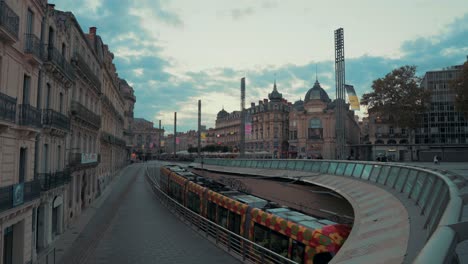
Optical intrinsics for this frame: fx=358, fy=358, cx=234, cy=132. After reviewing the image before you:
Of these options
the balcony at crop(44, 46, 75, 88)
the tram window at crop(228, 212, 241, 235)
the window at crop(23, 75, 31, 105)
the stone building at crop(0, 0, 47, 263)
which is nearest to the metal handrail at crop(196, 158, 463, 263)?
the tram window at crop(228, 212, 241, 235)

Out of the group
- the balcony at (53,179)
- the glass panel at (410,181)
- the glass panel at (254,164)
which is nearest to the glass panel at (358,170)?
the glass panel at (410,181)

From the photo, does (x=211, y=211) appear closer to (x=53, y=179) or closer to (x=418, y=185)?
(x=53, y=179)

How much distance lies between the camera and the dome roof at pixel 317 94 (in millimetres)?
87938

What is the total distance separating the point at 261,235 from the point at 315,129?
7663 cm

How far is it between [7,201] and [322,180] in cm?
1505

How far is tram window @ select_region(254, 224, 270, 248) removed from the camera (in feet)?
41.7

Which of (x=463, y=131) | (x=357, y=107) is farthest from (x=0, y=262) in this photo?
(x=463, y=131)

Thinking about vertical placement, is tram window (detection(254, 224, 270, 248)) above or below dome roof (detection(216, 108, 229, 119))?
below

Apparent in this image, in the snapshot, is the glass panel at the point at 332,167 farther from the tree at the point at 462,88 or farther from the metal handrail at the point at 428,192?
the tree at the point at 462,88

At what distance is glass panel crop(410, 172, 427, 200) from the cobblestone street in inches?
258

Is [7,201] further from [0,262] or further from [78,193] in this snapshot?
[78,193]

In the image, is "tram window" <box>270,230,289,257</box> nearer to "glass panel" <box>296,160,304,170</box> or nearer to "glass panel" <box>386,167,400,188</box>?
"glass panel" <box>386,167,400,188</box>

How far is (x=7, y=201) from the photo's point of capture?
12.0 metres

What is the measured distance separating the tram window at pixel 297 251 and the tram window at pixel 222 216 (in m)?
5.68
